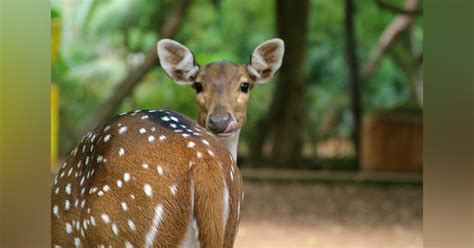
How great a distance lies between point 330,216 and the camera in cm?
812

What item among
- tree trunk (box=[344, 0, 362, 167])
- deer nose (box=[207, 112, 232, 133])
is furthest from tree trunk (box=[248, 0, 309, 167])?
deer nose (box=[207, 112, 232, 133])

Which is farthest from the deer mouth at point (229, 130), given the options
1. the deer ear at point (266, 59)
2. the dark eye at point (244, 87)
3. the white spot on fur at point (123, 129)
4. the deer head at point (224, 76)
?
the white spot on fur at point (123, 129)

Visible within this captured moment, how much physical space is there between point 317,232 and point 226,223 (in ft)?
14.6

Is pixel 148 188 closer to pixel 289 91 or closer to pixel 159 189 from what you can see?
pixel 159 189

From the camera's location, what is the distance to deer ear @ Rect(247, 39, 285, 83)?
3.56 meters

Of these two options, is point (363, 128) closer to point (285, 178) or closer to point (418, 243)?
point (285, 178)

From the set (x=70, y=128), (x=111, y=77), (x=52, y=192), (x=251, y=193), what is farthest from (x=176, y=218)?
(x=111, y=77)

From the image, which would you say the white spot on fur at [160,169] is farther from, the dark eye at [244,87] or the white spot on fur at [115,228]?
the dark eye at [244,87]

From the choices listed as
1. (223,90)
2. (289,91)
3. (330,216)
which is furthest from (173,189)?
(289,91)

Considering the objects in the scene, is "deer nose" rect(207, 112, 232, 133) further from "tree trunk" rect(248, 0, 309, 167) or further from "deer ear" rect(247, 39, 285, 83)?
"tree trunk" rect(248, 0, 309, 167)

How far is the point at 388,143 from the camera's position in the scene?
12.3 m

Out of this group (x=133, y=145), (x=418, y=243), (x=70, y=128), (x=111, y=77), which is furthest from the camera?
(x=111, y=77)
